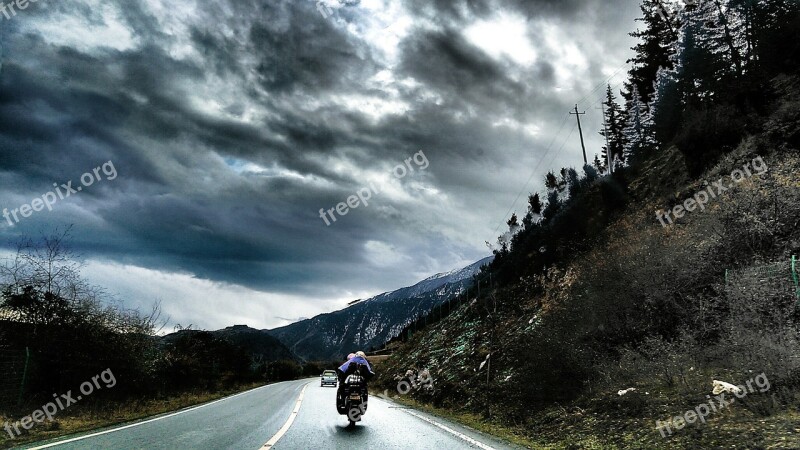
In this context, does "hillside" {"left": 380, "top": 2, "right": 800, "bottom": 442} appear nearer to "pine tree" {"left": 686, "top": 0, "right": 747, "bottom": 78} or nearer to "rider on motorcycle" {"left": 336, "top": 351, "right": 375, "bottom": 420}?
"pine tree" {"left": 686, "top": 0, "right": 747, "bottom": 78}

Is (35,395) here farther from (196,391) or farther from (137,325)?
(196,391)

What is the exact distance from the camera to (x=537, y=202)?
66.1m

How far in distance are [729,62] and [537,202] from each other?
108 feet

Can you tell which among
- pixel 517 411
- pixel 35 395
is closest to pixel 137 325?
pixel 35 395

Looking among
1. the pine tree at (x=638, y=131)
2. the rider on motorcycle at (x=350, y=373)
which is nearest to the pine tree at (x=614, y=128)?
the pine tree at (x=638, y=131)

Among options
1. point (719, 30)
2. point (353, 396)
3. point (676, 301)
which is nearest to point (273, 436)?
point (353, 396)

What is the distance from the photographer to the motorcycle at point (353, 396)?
36.7 ft

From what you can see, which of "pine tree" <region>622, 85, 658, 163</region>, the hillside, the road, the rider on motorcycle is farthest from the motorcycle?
"pine tree" <region>622, 85, 658, 163</region>

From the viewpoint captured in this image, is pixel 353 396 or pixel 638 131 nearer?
pixel 353 396

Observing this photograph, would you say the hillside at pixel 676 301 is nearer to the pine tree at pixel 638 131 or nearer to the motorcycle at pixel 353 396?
the pine tree at pixel 638 131

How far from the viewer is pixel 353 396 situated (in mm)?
11266

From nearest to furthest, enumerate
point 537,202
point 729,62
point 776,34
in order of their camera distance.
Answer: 1. point 776,34
2. point 729,62
3. point 537,202

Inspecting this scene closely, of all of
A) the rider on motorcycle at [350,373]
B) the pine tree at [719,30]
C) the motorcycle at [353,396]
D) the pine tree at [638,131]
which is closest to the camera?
the motorcycle at [353,396]

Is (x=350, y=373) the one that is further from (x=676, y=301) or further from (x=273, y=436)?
(x=676, y=301)
